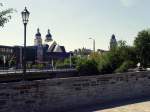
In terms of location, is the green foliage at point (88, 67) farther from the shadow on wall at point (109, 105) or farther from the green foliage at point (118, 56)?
the shadow on wall at point (109, 105)

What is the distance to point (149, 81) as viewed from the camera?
17.6 meters

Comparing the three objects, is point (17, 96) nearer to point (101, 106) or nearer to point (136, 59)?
point (101, 106)

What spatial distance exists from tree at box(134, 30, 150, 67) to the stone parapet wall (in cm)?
3749

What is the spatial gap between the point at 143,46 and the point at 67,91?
44.1 m

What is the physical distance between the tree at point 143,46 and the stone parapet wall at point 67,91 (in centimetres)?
3749

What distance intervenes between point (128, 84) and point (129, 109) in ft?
10.6

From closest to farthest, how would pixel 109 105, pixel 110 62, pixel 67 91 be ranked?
pixel 67 91 → pixel 109 105 → pixel 110 62

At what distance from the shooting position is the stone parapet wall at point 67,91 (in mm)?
11508

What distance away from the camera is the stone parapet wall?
1151cm

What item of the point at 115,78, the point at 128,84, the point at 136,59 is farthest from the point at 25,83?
the point at 136,59

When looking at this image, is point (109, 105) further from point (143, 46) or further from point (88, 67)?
point (88, 67)

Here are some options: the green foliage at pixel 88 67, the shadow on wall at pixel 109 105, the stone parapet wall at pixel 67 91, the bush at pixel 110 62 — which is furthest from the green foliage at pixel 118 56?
the shadow on wall at pixel 109 105

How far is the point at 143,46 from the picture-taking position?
56.0 meters

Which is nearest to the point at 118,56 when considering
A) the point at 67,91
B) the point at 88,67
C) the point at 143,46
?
the point at 143,46
